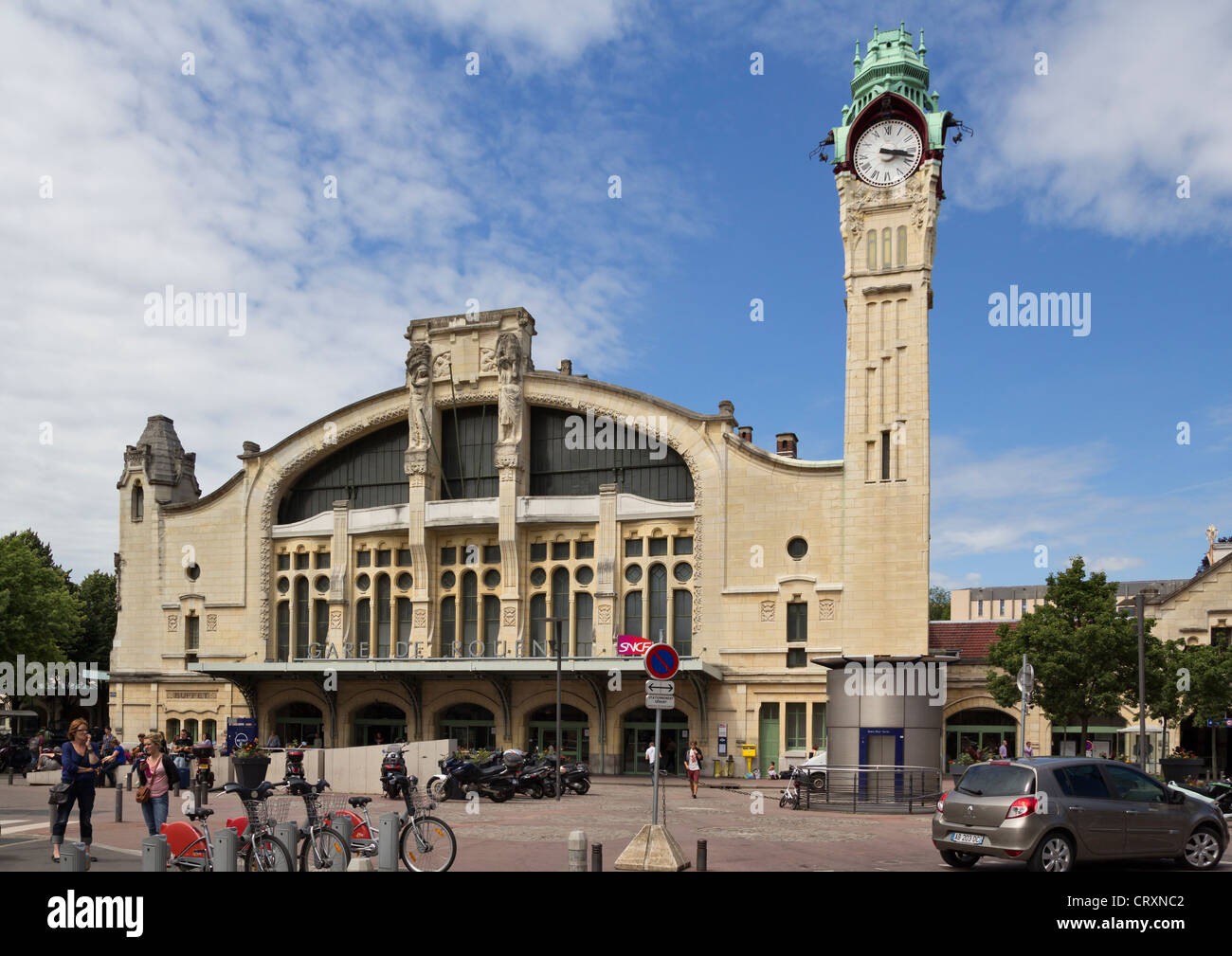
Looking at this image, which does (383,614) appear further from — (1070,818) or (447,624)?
(1070,818)

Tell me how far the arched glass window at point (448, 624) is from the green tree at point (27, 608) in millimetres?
22236

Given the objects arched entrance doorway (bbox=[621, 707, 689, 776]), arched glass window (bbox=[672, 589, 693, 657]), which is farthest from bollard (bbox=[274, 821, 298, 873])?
arched glass window (bbox=[672, 589, 693, 657])

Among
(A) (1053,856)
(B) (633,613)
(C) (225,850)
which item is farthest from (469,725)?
(C) (225,850)

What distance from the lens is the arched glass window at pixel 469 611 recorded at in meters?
47.7

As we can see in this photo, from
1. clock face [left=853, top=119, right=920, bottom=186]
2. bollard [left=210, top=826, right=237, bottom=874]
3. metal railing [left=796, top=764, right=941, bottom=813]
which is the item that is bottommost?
metal railing [left=796, top=764, right=941, bottom=813]

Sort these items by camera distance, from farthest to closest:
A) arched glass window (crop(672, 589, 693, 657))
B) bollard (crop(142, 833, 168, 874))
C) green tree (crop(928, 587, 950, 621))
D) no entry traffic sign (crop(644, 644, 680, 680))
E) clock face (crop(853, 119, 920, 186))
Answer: green tree (crop(928, 587, 950, 621)) → arched glass window (crop(672, 589, 693, 657)) → clock face (crop(853, 119, 920, 186)) → no entry traffic sign (crop(644, 644, 680, 680)) → bollard (crop(142, 833, 168, 874))

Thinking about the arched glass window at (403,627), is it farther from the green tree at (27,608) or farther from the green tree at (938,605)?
the green tree at (938,605)

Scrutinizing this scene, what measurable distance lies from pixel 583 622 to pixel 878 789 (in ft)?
63.6

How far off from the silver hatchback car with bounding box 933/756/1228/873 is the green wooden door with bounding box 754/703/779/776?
26.7m

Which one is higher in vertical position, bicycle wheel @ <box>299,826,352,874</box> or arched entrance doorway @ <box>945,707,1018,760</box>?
bicycle wheel @ <box>299,826,352,874</box>

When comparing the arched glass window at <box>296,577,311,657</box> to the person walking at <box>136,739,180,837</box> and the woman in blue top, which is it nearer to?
the person walking at <box>136,739,180,837</box>

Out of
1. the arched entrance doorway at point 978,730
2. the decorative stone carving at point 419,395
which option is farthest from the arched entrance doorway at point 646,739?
the decorative stone carving at point 419,395

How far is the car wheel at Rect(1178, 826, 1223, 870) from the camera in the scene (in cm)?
1609
